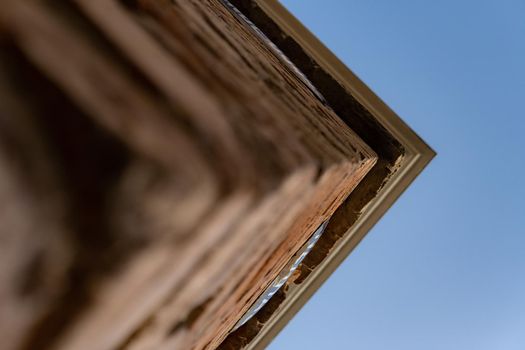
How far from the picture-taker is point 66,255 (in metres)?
A: 0.59

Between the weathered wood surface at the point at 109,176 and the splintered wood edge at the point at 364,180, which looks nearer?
the weathered wood surface at the point at 109,176

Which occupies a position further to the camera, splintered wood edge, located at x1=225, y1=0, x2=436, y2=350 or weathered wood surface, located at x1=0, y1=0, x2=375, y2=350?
splintered wood edge, located at x1=225, y1=0, x2=436, y2=350

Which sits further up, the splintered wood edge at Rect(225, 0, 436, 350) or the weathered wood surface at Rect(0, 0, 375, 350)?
the splintered wood edge at Rect(225, 0, 436, 350)

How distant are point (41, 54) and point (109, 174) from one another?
15 centimetres

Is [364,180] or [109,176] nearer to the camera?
[109,176]

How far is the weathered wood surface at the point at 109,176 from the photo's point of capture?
0.57m

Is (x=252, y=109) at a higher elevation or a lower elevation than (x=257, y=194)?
higher

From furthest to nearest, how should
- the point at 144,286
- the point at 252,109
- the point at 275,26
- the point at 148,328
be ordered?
the point at 275,26, the point at 252,109, the point at 148,328, the point at 144,286

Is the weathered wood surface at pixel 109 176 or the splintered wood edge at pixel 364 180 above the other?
the splintered wood edge at pixel 364 180

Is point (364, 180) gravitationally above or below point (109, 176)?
above

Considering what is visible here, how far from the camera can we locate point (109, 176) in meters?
0.58

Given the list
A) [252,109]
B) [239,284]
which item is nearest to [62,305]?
[252,109]

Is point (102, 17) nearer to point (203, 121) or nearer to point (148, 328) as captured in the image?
point (203, 121)

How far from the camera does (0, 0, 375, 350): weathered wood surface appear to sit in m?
0.57
